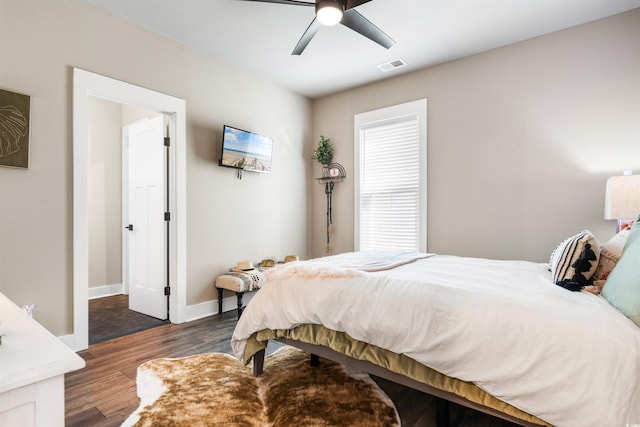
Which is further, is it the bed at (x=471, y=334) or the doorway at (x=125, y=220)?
the doorway at (x=125, y=220)

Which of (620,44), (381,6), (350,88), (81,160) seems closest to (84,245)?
(81,160)

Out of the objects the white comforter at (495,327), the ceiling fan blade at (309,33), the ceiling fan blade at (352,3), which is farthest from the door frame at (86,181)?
the ceiling fan blade at (352,3)

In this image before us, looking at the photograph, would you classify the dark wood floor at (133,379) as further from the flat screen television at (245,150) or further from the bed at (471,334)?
the flat screen television at (245,150)

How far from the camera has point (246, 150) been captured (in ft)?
12.6

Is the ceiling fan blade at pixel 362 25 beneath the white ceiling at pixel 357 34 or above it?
beneath

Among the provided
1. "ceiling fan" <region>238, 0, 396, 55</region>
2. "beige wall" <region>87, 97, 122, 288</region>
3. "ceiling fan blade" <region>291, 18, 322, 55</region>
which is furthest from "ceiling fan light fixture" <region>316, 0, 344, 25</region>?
"beige wall" <region>87, 97, 122, 288</region>

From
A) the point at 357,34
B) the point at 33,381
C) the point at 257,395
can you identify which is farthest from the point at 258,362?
the point at 357,34

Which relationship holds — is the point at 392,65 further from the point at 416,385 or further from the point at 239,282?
the point at 416,385

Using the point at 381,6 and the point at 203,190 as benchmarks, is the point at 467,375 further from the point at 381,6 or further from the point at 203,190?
the point at 203,190

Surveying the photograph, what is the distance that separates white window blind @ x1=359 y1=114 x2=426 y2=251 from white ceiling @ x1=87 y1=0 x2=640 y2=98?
31.1 inches

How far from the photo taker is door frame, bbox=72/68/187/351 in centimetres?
264

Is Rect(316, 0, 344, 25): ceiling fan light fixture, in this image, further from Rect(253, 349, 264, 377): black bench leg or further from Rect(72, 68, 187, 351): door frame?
Rect(253, 349, 264, 377): black bench leg

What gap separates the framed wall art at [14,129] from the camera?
2.27 metres

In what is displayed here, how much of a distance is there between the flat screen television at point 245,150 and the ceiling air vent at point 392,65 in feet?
5.35
